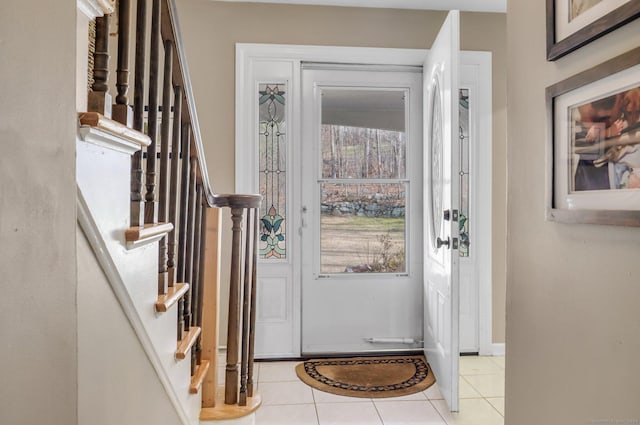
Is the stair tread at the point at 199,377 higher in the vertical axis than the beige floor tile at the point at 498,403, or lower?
higher

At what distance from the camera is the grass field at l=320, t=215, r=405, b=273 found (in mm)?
3479

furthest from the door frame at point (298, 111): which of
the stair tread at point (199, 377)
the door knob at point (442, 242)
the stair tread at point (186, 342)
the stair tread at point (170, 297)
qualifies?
the stair tread at point (170, 297)

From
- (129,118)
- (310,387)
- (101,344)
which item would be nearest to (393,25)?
(310,387)

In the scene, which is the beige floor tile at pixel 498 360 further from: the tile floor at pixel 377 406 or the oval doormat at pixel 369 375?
the oval doormat at pixel 369 375

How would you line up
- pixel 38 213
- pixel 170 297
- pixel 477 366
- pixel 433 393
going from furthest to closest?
pixel 477 366 < pixel 433 393 < pixel 170 297 < pixel 38 213

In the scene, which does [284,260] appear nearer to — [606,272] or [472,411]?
[472,411]

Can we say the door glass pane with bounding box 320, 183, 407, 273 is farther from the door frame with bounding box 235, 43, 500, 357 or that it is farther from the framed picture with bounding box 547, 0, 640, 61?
the framed picture with bounding box 547, 0, 640, 61

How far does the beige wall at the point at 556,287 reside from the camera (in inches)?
38.7

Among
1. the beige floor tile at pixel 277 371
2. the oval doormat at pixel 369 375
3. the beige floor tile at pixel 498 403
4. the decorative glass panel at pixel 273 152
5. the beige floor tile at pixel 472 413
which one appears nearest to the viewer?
the beige floor tile at pixel 472 413

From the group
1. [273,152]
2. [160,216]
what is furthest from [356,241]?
[160,216]

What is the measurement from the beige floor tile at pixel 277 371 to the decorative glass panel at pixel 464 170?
1.49m

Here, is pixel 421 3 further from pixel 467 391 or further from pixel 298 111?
pixel 467 391

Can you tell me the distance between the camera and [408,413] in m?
2.53

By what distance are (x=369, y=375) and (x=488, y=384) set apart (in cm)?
75
